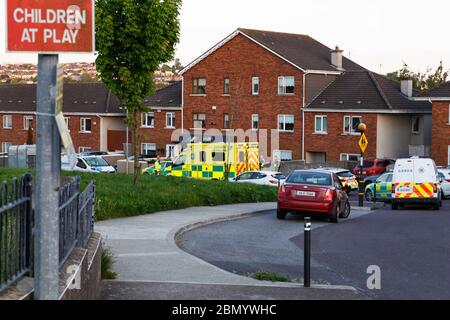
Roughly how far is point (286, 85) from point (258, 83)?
2151 millimetres

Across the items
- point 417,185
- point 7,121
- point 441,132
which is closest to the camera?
point 417,185

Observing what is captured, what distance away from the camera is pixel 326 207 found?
22.7 m

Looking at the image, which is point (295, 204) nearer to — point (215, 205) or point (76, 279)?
point (215, 205)

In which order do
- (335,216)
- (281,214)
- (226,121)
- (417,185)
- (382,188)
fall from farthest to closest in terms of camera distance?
(226,121), (382,188), (417,185), (281,214), (335,216)

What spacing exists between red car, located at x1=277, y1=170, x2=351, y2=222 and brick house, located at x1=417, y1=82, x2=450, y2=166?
1174 inches

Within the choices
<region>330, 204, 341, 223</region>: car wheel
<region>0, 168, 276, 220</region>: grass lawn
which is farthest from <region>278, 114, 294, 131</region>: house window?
<region>330, 204, 341, 223</region>: car wheel

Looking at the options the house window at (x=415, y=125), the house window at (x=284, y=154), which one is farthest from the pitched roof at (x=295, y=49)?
the house window at (x=415, y=125)

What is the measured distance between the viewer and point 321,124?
57719 millimetres

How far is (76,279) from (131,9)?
15519mm

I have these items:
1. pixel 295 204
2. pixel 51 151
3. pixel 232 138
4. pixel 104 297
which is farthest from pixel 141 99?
pixel 232 138

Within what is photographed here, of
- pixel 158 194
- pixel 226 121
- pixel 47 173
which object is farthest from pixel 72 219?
pixel 226 121

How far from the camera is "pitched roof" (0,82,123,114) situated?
69500 mm

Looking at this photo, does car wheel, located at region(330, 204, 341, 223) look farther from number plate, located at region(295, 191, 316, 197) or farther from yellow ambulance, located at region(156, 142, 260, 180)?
yellow ambulance, located at region(156, 142, 260, 180)

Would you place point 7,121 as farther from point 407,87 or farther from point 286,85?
point 407,87
